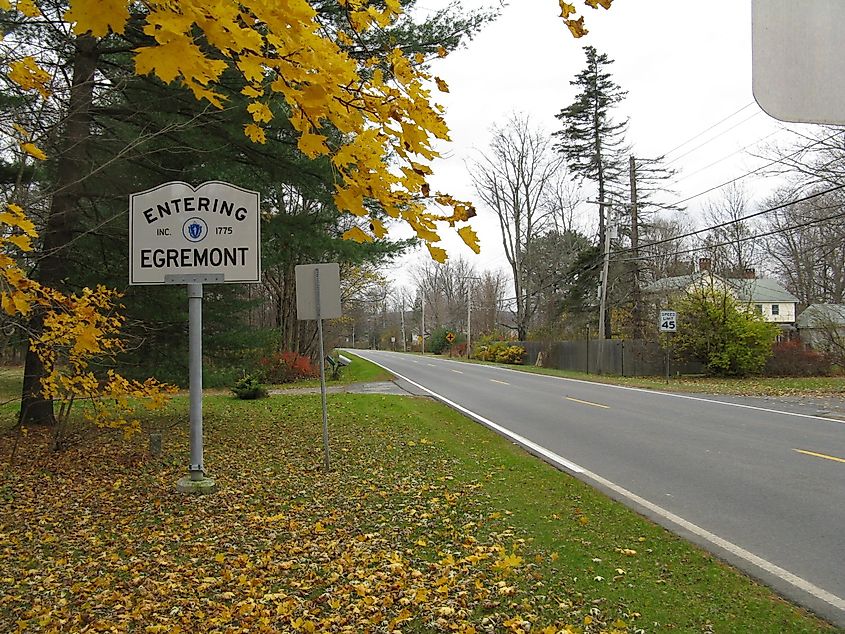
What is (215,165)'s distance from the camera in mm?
10836

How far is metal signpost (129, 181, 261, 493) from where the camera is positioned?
26.2 ft

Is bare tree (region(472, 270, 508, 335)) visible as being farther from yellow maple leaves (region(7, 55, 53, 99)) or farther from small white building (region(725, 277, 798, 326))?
yellow maple leaves (region(7, 55, 53, 99))

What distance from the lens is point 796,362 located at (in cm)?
2834

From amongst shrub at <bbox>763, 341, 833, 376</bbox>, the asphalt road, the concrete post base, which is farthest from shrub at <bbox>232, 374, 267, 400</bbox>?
shrub at <bbox>763, 341, 833, 376</bbox>

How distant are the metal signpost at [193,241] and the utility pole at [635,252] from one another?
2684 centimetres

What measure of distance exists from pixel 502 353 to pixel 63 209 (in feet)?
122

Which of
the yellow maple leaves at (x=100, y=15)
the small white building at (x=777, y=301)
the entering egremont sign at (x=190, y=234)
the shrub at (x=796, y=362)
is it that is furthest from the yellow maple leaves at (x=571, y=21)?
the small white building at (x=777, y=301)

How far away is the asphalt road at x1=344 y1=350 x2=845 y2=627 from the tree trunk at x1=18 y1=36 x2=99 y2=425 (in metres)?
7.42

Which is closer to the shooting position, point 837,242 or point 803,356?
point 837,242

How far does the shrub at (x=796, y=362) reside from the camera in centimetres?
2814

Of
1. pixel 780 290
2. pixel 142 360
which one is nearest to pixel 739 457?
pixel 142 360

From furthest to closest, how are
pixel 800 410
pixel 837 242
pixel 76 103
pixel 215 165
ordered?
1. pixel 837 242
2. pixel 800 410
3. pixel 215 165
4. pixel 76 103

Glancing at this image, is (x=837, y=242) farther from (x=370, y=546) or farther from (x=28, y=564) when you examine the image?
(x=28, y=564)

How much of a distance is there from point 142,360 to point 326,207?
4.01 meters
